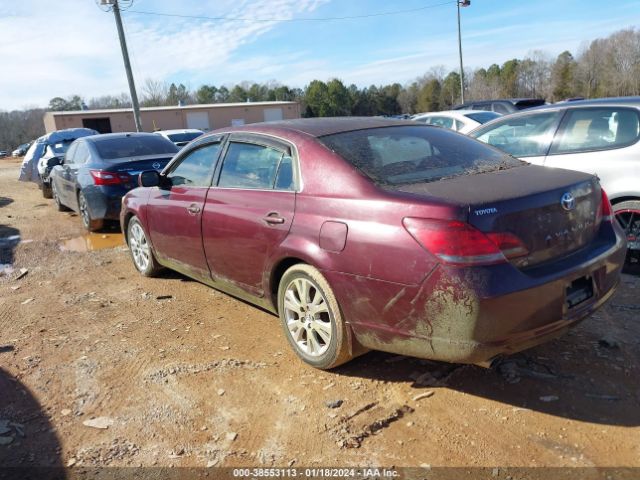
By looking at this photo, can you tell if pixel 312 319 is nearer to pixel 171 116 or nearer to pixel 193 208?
pixel 193 208

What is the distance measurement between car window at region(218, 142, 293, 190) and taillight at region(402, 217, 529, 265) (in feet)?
3.92

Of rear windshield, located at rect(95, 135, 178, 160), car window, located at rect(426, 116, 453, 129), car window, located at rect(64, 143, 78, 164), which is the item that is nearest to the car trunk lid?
rear windshield, located at rect(95, 135, 178, 160)

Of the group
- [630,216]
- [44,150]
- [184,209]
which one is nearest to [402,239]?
[184,209]

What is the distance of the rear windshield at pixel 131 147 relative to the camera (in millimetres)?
8398

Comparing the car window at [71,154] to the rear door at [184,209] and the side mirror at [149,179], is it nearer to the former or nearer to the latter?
the rear door at [184,209]

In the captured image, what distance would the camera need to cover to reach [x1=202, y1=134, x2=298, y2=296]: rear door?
3516 millimetres

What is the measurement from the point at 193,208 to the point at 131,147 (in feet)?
15.9

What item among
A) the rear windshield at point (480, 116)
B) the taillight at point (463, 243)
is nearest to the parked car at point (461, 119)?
the rear windshield at point (480, 116)

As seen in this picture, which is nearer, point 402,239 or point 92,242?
point 402,239

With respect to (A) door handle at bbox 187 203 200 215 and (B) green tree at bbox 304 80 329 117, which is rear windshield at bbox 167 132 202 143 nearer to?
(A) door handle at bbox 187 203 200 215

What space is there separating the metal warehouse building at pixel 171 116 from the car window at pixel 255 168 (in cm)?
3824

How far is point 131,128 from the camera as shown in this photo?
145 ft

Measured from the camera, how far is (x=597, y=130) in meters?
5.06

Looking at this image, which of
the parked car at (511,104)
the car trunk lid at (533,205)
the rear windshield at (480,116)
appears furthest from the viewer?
the parked car at (511,104)
